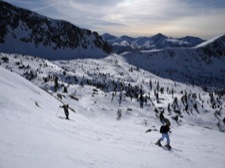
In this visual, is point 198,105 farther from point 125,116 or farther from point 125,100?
point 125,116

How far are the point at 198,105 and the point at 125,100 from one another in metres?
52.6

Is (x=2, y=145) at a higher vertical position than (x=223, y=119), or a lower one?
higher

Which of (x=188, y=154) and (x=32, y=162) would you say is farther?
(x=188, y=154)

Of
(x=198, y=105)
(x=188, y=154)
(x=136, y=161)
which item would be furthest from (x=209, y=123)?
(x=136, y=161)

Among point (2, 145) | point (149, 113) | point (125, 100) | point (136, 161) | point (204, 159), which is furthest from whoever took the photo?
point (125, 100)

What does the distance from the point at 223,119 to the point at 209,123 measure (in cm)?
832

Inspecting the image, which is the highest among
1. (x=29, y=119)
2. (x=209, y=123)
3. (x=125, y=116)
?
(x=29, y=119)

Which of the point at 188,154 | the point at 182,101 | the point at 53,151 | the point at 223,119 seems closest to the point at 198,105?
the point at 182,101

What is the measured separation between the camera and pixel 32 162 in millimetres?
10016

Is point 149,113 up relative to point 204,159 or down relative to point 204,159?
down

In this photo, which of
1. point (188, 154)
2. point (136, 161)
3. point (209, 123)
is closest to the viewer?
point (136, 161)

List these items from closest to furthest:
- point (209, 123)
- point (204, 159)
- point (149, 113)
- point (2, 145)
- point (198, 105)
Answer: point (2, 145)
point (204, 159)
point (149, 113)
point (209, 123)
point (198, 105)

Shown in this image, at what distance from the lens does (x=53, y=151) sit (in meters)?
12.3

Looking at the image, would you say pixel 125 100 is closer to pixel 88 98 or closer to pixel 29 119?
pixel 88 98
